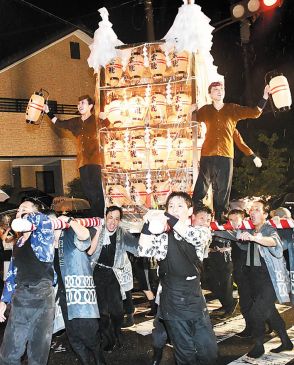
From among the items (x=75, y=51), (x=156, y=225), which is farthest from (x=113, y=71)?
(x=75, y=51)

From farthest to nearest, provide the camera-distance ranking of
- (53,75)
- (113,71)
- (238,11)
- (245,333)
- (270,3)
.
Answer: (53,75)
(113,71)
(238,11)
(245,333)
(270,3)

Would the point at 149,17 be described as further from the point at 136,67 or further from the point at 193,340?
the point at 193,340

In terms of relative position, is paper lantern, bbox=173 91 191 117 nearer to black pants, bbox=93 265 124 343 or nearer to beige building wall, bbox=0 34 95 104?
black pants, bbox=93 265 124 343

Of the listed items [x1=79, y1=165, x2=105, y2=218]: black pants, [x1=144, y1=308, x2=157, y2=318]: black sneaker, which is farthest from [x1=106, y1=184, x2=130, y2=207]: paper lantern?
[x1=144, y1=308, x2=157, y2=318]: black sneaker

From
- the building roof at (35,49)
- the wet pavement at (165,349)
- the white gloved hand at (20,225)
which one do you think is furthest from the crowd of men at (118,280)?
the building roof at (35,49)

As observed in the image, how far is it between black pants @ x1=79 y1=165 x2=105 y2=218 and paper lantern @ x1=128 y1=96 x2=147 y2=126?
934 millimetres

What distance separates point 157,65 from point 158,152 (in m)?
1.32

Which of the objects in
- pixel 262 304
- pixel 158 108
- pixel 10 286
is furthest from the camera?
pixel 158 108

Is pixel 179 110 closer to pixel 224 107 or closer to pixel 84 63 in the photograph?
pixel 224 107

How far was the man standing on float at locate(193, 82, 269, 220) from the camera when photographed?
6750 millimetres

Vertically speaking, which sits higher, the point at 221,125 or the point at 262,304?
the point at 221,125

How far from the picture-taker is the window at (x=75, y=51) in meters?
20.3

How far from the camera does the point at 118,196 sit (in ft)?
25.1

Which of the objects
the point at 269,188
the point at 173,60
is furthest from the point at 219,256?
the point at 269,188
